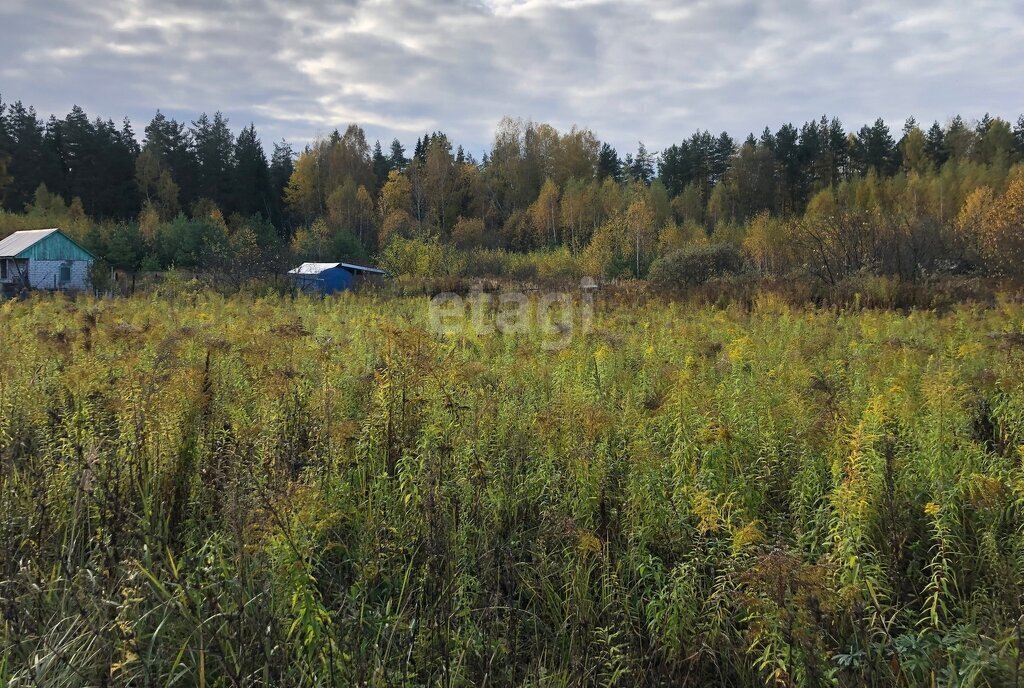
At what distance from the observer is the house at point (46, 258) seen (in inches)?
1038

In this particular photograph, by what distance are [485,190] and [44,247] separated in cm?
3531

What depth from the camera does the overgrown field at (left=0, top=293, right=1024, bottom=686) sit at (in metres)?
2.08

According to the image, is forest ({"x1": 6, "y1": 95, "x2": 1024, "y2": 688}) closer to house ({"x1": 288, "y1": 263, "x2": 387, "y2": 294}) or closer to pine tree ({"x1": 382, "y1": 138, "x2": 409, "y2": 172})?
house ({"x1": 288, "y1": 263, "x2": 387, "y2": 294})

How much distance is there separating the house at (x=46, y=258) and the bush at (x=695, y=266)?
22821mm

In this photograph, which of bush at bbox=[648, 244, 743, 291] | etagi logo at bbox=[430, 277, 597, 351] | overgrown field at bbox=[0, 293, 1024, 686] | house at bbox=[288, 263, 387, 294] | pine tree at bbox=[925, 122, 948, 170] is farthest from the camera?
pine tree at bbox=[925, 122, 948, 170]

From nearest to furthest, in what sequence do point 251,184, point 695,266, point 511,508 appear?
1. point 511,508
2. point 695,266
3. point 251,184

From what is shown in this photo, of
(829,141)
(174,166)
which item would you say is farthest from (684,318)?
(174,166)

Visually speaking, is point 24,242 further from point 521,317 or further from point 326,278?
point 521,317

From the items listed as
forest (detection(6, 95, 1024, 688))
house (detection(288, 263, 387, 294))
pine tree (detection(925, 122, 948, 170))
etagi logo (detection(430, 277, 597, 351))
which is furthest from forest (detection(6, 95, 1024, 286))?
forest (detection(6, 95, 1024, 688))

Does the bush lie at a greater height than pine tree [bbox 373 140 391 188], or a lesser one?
lesser

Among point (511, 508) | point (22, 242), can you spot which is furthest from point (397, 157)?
point (511, 508)

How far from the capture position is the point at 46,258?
88.3ft

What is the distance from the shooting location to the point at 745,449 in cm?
→ 362

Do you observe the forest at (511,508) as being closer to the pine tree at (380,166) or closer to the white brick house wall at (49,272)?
the white brick house wall at (49,272)
